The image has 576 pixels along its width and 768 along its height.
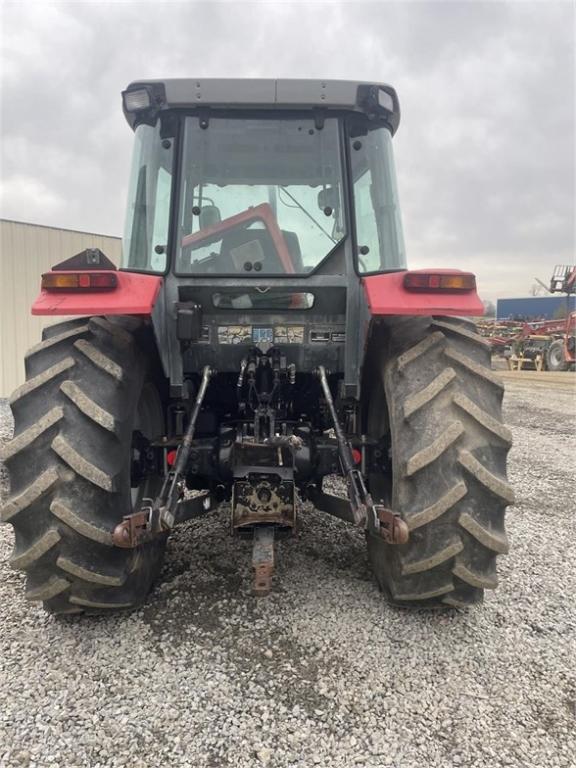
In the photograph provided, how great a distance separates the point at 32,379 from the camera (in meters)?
2.32

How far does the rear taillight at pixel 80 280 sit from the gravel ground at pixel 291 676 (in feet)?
4.90

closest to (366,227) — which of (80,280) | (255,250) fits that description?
(255,250)

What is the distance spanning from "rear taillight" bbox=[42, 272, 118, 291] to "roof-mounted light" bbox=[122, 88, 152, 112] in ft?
3.09

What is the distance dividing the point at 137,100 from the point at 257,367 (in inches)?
56.4

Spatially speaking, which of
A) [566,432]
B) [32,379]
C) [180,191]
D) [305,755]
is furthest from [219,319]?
[566,432]

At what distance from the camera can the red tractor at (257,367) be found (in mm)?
2188

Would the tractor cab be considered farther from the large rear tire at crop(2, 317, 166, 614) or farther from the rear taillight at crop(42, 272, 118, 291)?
the large rear tire at crop(2, 317, 166, 614)

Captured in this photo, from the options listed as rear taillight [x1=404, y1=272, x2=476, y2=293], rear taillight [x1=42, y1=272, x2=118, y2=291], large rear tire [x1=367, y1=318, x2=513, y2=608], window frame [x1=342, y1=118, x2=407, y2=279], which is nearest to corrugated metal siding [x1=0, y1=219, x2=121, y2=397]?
rear taillight [x1=42, y1=272, x2=118, y2=291]

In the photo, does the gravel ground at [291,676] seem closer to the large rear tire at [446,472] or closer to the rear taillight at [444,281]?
the large rear tire at [446,472]

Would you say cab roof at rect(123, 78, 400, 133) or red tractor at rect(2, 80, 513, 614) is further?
cab roof at rect(123, 78, 400, 133)

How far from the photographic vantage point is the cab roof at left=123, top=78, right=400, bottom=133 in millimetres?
2658

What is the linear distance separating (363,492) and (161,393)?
4.17 feet

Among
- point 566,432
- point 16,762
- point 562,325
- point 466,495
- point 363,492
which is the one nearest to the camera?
point 16,762

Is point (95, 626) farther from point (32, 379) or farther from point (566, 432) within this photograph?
point (566, 432)
